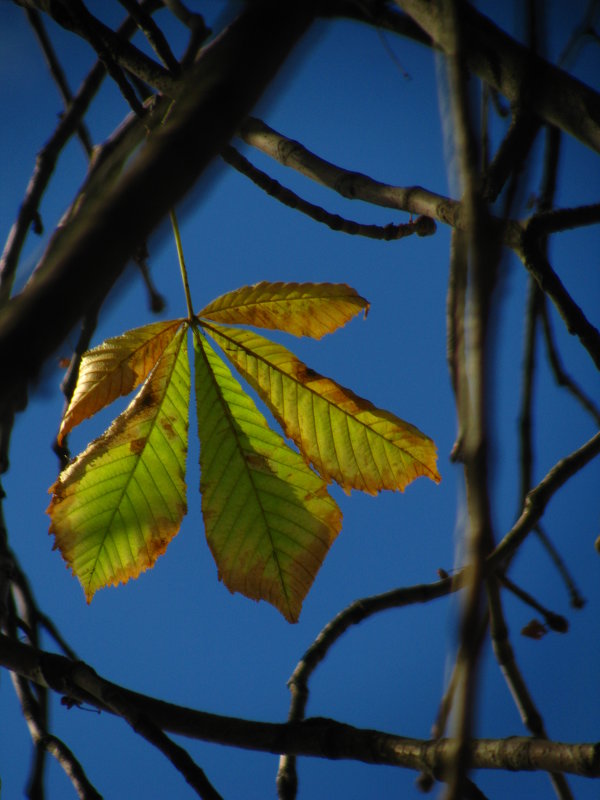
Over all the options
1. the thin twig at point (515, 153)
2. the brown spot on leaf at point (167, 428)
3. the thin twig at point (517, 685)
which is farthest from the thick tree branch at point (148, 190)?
the thin twig at point (517, 685)

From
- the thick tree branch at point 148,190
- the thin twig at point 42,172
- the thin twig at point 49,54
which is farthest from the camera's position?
the thin twig at point 49,54

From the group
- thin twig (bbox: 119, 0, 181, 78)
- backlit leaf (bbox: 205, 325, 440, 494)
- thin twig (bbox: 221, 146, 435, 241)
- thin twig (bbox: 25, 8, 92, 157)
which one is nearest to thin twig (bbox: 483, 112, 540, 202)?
thin twig (bbox: 221, 146, 435, 241)

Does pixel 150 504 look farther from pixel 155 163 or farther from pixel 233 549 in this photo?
pixel 155 163

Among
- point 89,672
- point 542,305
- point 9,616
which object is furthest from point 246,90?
point 542,305

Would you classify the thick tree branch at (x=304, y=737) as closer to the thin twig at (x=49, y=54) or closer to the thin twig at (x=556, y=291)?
the thin twig at (x=556, y=291)

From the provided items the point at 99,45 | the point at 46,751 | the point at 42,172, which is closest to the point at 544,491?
the point at 46,751

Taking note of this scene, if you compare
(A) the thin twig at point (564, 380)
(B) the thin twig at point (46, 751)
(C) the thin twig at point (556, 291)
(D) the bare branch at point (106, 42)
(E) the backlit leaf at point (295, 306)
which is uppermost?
(A) the thin twig at point (564, 380)

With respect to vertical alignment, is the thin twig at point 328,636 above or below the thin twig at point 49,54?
below

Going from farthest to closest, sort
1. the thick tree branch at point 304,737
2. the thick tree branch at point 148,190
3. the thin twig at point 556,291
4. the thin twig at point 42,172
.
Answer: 1. the thin twig at point 42,172
2. the thin twig at point 556,291
3. the thick tree branch at point 304,737
4. the thick tree branch at point 148,190
